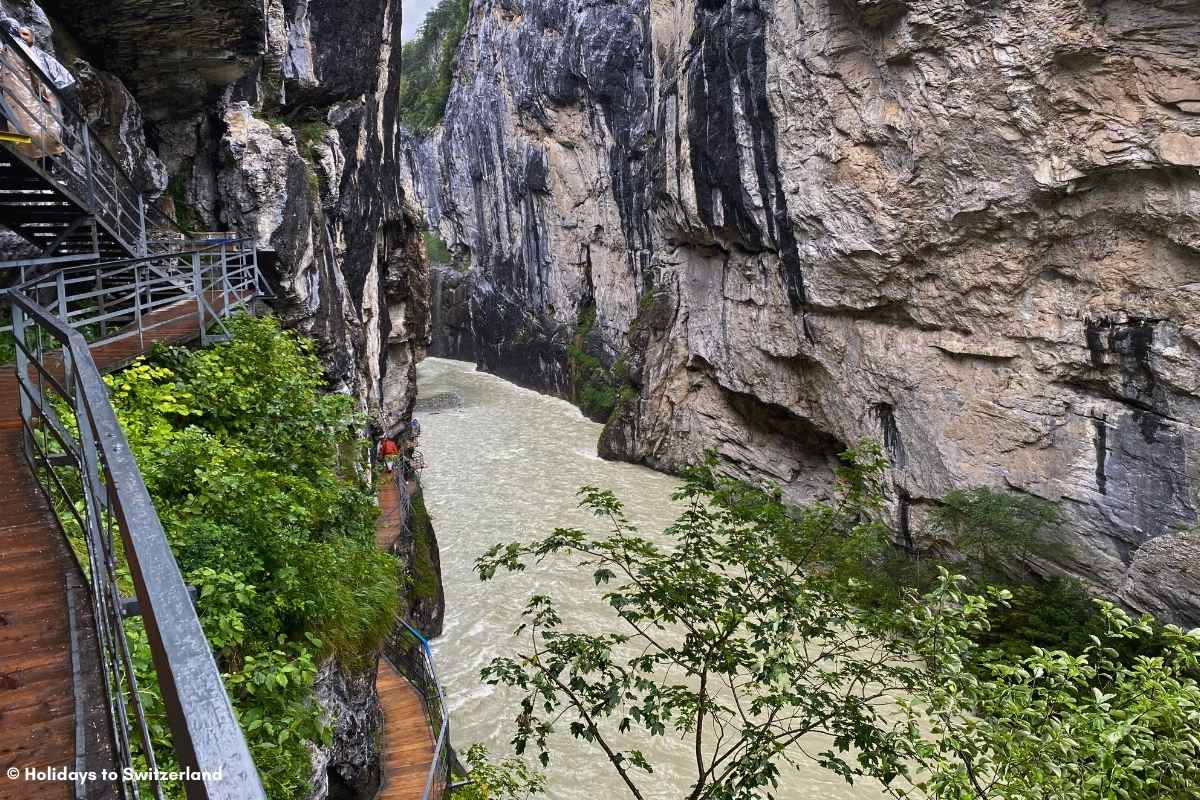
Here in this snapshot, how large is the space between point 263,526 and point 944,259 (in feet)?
46.9

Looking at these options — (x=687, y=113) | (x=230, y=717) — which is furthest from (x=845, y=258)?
(x=230, y=717)

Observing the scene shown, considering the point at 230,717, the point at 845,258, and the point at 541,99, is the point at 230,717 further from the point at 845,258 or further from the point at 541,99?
the point at 541,99

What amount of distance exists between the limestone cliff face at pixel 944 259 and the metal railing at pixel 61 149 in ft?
44.9

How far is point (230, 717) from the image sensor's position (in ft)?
3.08

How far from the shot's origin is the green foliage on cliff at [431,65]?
161 ft

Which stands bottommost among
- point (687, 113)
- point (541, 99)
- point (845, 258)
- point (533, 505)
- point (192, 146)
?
point (533, 505)

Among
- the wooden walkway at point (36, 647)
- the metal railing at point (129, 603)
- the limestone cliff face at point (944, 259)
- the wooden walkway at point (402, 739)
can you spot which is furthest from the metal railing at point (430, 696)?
the limestone cliff face at point (944, 259)

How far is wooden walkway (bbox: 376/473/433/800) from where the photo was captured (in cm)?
592

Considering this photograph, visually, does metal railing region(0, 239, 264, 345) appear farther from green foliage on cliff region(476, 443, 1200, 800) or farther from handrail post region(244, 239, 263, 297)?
green foliage on cliff region(476, 443, 1200, 800)

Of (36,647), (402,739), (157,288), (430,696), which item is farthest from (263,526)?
(157,288)

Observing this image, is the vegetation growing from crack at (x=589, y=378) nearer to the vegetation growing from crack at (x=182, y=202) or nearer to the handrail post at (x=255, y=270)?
the vegetation growing from crack at (x=182, y=202)

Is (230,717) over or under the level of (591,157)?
under

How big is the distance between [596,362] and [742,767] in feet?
96.6

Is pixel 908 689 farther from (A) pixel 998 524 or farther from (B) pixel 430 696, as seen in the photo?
(A) pixel 998 524
